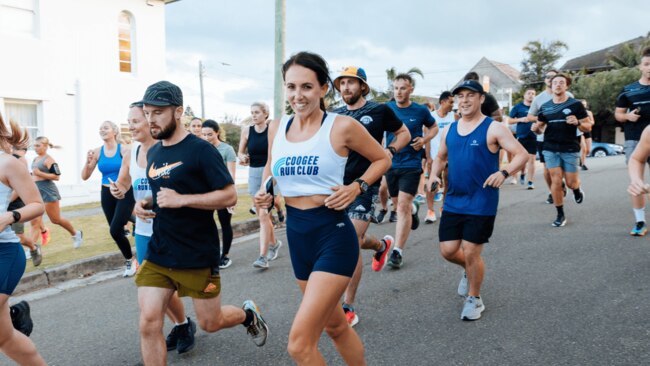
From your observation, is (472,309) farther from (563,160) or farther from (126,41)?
(126,41)

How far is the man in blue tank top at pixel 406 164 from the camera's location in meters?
5.86

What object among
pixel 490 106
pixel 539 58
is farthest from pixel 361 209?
pixel 539 58

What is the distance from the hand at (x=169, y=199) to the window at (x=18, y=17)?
14.1m

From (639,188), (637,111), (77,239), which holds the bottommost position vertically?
(77,239)

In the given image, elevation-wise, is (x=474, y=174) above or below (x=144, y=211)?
above

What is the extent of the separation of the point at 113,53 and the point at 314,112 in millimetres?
15832

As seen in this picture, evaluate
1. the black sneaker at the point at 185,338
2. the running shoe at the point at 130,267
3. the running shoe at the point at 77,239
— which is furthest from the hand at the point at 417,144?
the running shoe at the point at 77,239

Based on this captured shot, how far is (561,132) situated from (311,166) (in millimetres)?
5890

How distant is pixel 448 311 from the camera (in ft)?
14.5

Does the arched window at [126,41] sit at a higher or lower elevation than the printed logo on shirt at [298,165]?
higher

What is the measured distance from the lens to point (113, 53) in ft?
54.7

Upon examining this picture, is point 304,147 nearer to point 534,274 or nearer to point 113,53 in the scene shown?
point 534,274

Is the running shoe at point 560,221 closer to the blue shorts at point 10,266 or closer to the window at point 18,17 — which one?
the blue shorts at point 10,266

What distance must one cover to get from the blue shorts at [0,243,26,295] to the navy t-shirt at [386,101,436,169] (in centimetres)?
417
